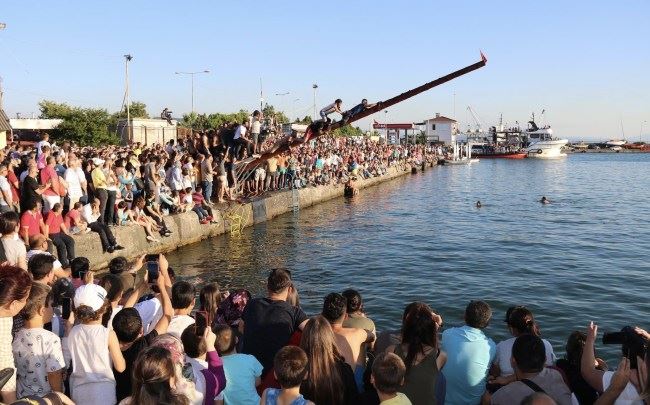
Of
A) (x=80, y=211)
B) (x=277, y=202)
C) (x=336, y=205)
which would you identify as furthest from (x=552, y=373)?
(x=336, y=205)

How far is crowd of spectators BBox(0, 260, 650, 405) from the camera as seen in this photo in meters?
3.91

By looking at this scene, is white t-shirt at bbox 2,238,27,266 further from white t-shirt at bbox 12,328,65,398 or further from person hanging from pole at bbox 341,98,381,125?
person hanging from pole at bbox 341,98,381,125

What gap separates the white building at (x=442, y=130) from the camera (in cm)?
10781

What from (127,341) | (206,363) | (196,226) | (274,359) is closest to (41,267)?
(127,341)

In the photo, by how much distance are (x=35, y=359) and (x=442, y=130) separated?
108139 mm

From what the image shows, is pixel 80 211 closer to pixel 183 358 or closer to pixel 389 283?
pixel 389 283

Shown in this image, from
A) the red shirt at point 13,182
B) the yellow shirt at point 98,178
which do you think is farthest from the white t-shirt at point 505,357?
the yellow shirt at point 98,178

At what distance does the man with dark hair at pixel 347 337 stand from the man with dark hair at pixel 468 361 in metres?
0.87

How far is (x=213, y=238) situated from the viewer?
2006 centimetres

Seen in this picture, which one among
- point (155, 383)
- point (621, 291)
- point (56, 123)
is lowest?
point (621, 291)

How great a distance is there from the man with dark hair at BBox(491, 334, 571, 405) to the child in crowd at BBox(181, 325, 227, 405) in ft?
6.80

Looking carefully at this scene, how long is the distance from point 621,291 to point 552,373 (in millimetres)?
10926

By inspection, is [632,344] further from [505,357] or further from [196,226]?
[196,226]

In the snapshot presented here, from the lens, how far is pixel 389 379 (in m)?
3.87
